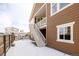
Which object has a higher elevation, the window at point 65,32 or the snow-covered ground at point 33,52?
the window at point 65,32

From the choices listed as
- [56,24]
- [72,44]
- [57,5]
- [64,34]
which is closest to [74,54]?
[72,44]

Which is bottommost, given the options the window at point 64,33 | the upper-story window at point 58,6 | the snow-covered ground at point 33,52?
the snow-covered ground at point 33,52

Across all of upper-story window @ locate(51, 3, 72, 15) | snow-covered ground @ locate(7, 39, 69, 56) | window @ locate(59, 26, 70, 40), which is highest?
upper-story window @ locate(51, 3, 72, 15)

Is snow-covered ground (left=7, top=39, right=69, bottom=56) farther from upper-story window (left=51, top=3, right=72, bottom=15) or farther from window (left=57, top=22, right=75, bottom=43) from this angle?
upper-story window (left=51, top=3, right=72, bottom=15)

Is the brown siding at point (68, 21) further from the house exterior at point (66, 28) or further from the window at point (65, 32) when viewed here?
the window at point (65, 32)

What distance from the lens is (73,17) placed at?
5.41 meters

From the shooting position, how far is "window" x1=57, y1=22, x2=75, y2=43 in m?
5.56

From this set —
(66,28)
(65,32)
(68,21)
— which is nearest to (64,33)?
(65,32)

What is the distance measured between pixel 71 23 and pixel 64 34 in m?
0.92

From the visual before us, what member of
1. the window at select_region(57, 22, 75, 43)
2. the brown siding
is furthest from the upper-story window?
the window at select_region(57, 22, 75, 43)

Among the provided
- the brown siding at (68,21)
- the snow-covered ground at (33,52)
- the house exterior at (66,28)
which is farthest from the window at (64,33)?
the snow-covered ground at (33,52)

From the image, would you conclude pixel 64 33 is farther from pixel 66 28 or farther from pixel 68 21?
pixel 68 21

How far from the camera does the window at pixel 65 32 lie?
556 centimetres

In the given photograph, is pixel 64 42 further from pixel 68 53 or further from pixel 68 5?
pixel 68 5
